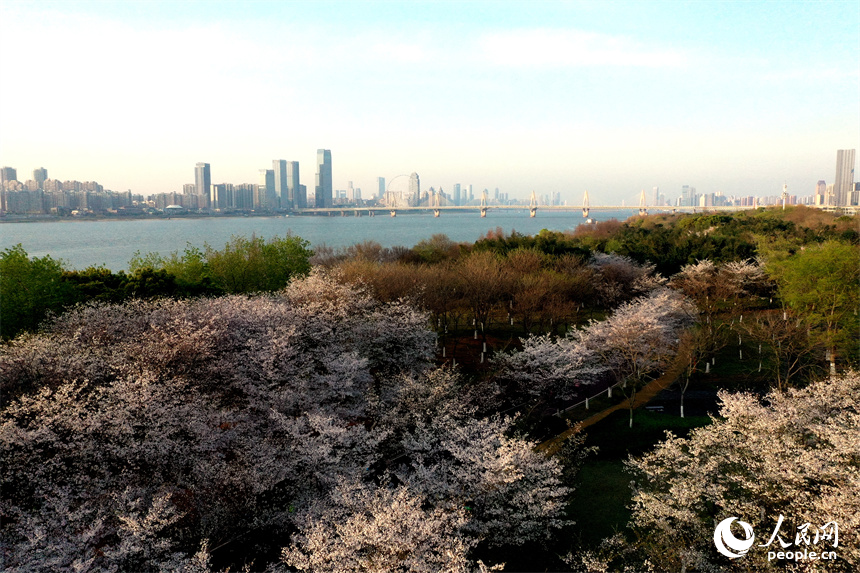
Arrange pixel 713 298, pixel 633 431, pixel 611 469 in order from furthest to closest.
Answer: pixel 713 298
pixel 633 431
pixel 611 469

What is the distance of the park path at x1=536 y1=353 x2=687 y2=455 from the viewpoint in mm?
20500

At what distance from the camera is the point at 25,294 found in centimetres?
2297

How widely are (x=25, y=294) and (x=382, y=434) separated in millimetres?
18865

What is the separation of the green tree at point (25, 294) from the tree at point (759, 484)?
2451 cm

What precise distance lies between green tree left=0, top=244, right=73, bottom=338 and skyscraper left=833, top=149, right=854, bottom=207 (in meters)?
204

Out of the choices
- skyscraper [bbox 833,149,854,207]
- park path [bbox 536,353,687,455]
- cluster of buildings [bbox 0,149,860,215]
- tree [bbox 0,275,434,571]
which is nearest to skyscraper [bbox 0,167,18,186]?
cluster of buildings [bbox 0,149,860,215]

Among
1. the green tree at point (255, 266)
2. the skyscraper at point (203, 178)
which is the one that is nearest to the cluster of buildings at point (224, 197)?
the skyscraper at point (203, 178)

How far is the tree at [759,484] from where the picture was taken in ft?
34.1

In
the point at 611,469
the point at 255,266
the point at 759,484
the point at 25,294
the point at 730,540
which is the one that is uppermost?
the point at 255,266

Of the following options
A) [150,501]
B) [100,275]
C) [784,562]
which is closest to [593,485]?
[784,562]

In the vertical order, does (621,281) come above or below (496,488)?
above

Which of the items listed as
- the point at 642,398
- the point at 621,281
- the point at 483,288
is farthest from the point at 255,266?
the point at 621,281

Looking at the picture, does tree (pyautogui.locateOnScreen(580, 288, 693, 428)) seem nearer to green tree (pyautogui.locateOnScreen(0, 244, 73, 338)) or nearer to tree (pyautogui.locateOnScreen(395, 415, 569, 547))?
tree (pyautogui.locateOnScreen(395, 415, 569, 547))

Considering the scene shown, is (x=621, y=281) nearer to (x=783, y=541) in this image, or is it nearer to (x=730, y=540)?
(x=730, y=540)
